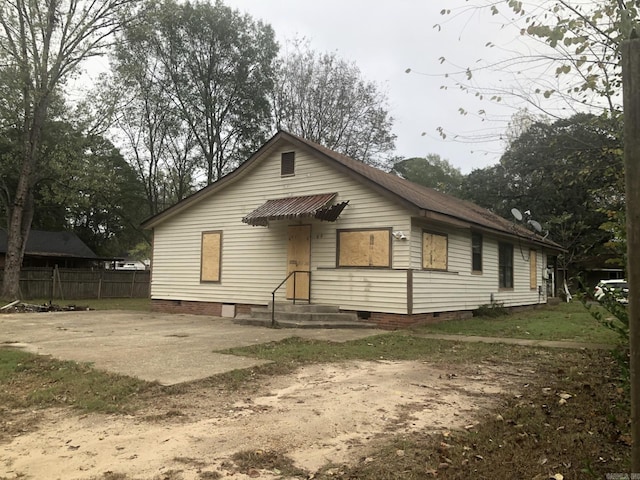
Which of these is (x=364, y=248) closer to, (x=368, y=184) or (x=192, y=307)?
(x=368, y=184)

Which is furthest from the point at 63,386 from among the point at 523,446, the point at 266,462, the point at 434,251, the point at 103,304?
the point at 103,304

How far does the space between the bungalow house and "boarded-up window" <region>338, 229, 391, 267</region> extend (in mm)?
27

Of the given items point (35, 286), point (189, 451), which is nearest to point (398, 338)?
point (189, 451)

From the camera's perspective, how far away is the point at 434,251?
1316 centimetres

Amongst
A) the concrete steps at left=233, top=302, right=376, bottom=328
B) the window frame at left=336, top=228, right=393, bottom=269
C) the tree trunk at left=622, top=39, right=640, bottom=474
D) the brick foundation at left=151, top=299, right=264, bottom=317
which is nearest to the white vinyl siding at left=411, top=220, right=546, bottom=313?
the window frame at left=336, top=228, right=393, bottom=269

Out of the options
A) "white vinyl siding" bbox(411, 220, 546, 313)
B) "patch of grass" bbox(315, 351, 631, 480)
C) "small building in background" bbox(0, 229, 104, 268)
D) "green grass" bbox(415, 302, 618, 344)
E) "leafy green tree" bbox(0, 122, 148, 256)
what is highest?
"leafy green tree" bbox(0, 122, 148, 256)

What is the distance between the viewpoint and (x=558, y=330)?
12.0m

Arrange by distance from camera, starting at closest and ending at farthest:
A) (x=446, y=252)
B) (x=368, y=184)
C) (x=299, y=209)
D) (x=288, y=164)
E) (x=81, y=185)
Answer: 1. (x=368, y=184)
2. (x=299, y=209)
3. (x=446, y=252)
4. (x=288, y=164)
5. (x=81, y=185)

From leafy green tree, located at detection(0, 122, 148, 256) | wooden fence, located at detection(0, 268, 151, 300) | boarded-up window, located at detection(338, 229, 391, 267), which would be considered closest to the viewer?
boarded-up window, located at detection(338, 229, 391, 267)

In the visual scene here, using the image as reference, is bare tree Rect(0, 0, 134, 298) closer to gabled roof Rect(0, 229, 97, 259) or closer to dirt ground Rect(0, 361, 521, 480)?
gabled roof Rect(0, 229, 97, 259)

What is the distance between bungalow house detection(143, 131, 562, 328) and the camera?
1244 centimetres

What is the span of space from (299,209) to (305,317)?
2810mm

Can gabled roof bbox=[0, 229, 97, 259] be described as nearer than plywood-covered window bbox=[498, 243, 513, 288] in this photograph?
No

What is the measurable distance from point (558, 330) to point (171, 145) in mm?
25221
